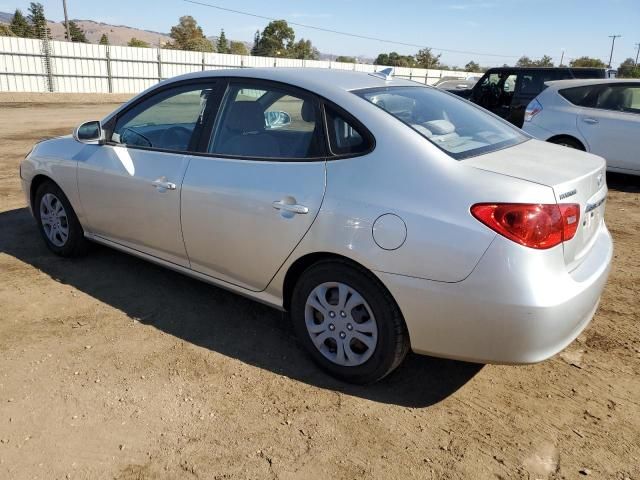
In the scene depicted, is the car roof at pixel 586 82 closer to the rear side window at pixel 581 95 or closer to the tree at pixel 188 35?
the rear side window at pixel 581 95

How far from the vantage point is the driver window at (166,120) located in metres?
3.56

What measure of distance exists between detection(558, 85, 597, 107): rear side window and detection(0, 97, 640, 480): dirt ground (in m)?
4.80

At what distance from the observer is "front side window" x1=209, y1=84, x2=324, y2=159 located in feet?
9.87

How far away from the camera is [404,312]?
102 inches

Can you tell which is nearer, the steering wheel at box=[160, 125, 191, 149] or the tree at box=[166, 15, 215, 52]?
the steering wheel at box=[160, 125, 191, 149]

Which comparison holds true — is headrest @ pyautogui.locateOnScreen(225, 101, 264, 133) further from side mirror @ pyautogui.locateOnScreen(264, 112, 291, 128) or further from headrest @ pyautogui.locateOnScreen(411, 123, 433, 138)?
headrest @ pyautogui.locateOnScreen(411, 123, 433, 138)

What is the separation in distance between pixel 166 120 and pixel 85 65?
25.0 m

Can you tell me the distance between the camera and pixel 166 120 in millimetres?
4023

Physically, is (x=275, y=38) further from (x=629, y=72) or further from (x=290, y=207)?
(x=290, y=207)

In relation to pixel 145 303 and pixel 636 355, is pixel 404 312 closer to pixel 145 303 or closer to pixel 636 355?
pixel 636 355

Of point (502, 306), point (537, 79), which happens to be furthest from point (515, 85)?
point (502, 306)

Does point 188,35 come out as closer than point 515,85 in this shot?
No

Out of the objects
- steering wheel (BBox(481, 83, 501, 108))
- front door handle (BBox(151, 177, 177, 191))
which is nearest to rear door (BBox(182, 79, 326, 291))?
front door handle (BBox(151, 177, 177, 191))

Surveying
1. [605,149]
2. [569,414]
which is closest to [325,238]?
[569,414]
